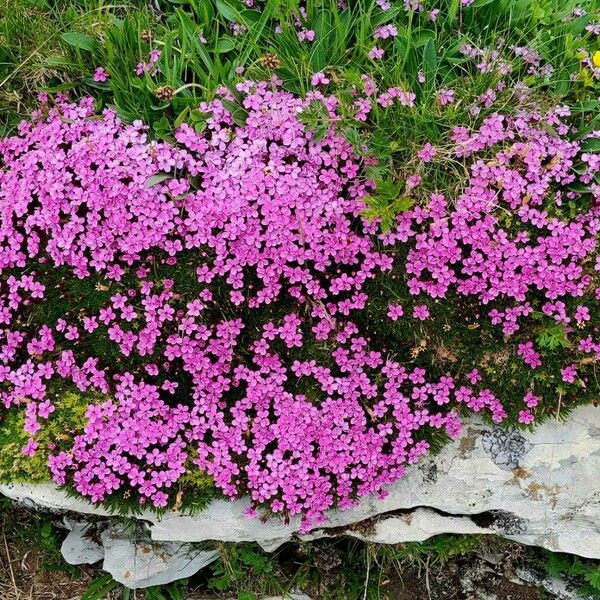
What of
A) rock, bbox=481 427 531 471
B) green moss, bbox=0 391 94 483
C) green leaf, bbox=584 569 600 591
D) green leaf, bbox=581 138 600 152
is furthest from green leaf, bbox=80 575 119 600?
green leaf, bbox=581 138 600 152

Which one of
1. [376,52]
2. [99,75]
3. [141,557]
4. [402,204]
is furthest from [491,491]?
[99,75]

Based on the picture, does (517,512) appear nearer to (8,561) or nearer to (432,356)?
(432,356)

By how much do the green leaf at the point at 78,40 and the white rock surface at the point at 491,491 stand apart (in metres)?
2.96

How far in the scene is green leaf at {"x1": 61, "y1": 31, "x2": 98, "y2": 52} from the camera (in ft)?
14.3

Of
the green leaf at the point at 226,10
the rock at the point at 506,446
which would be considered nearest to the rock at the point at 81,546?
the rock at the point at 506,446

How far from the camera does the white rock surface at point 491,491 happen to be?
454 cm

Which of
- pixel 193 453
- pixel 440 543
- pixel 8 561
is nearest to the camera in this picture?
pixel 193 453

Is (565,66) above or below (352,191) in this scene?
above

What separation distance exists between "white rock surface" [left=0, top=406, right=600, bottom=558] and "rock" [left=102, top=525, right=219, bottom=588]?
655 millimetres

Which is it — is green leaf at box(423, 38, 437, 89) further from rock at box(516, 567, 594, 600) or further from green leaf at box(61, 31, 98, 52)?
rock at box(516, 567, 594, 600)

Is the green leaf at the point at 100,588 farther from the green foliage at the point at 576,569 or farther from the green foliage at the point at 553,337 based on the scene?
the green foliage at the point at 553,337

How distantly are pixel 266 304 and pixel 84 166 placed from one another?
144 centimetres

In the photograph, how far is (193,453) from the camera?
4387mm

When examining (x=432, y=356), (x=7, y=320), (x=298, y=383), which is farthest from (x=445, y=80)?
(x=7, y=320)
